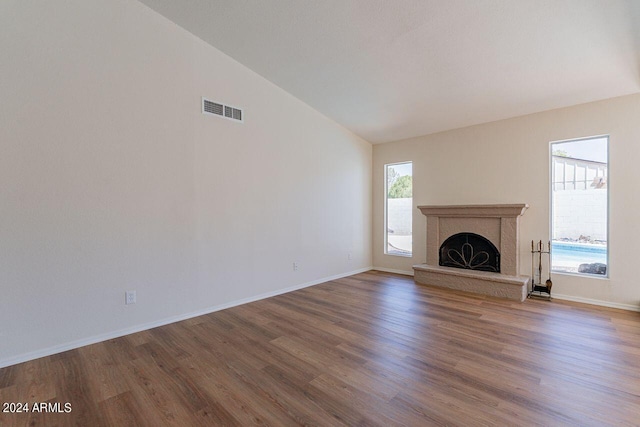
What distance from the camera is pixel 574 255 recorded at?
3.93m

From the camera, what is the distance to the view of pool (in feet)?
12.3

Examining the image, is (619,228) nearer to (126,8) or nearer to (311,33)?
(311,33)

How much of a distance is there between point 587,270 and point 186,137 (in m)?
5.32

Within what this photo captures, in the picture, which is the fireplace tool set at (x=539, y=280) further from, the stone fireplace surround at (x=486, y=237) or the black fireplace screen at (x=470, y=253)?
the black fireplace screen at (x=470, y=253)

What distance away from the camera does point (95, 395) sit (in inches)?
76.0

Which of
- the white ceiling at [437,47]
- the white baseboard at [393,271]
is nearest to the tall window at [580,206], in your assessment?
the white ceiling at [437,47]

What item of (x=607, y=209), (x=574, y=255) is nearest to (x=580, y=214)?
(x=607, y=209)

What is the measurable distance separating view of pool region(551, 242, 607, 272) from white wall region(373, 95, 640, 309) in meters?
0.12

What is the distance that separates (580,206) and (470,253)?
1.51 m

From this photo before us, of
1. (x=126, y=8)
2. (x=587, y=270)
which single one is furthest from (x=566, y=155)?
(x=126, y=8)

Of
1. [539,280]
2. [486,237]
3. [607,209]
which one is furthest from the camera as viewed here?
[486,237]

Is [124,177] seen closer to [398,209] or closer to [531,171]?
[398,209]

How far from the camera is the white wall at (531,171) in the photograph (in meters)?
3.51

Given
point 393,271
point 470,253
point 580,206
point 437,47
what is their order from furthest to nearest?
point 393,271 → point 470,253 → point 580,206 → point 437,47
